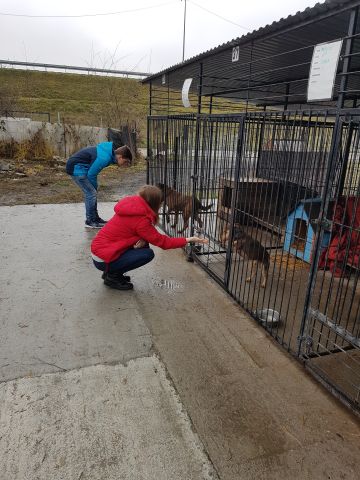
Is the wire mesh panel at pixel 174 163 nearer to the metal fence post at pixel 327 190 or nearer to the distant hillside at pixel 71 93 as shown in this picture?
the metal fence post at pixel 327 190

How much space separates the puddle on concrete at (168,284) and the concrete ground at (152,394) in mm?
57

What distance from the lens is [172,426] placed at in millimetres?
2273

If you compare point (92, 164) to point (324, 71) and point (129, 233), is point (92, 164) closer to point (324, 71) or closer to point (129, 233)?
point (129, 233)

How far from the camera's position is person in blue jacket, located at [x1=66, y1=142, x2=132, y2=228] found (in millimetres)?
5773

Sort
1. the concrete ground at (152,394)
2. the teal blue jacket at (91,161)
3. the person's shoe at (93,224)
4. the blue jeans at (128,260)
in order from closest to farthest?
1. the concrete ground at (152,394)
2. the blue jeans at (128,260)
3. the teal blue jacket at (91,161)
4. the person's shoe at (93,224)

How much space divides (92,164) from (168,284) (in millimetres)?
2869

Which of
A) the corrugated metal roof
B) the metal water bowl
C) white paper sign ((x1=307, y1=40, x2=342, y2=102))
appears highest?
the corrugated metal roof

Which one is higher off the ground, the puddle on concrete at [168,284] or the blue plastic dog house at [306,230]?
the blue plastic dog house at [306,230]

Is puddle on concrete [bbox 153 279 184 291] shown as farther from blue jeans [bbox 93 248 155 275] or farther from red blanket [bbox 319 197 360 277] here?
red blanket [bbox 319 197 360 277]

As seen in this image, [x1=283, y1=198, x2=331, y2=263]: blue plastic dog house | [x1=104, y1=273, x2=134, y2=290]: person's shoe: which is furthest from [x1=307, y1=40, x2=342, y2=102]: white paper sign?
[x1=104, y1=273, x2=134, y2=290]: person's shoe

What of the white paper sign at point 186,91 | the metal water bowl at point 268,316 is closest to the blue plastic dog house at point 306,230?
the metal water bowl at point 268,316

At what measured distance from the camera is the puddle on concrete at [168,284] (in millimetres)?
4255

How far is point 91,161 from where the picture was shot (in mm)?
6121

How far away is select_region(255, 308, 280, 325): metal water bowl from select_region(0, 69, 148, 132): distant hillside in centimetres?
1937
